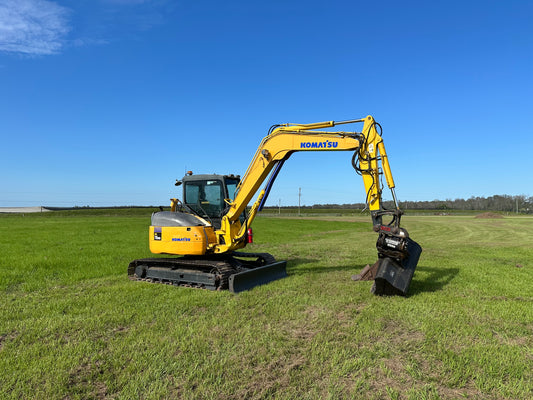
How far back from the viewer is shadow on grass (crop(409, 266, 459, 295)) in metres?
8.68

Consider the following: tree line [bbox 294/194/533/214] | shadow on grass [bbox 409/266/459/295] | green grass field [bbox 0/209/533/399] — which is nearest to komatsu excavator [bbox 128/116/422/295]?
green grass field [bbox 0/209/533/399]

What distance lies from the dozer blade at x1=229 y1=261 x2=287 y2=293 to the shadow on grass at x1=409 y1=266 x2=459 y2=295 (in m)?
3.43

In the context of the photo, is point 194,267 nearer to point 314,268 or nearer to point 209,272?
point 209,272

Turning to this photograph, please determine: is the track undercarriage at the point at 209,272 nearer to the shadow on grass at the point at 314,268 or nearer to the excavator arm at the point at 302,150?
the excavator arm at the point at 302,150

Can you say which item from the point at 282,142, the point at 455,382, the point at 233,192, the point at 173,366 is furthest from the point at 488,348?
the point at 233,192

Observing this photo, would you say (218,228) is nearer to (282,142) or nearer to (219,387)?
(282,142)

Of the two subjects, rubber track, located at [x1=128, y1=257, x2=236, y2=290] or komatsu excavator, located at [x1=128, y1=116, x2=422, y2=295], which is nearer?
komatsu excavator, located at [x1=128, y1=116, x2=422, y2=295]

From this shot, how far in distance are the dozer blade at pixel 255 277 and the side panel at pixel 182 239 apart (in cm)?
141

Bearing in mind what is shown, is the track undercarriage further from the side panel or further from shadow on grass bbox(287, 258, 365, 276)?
shadow on grass bbox(287, 258, 365, 276)

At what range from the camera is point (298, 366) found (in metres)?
4.54

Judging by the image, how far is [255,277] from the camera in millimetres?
9000

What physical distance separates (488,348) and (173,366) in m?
4.36

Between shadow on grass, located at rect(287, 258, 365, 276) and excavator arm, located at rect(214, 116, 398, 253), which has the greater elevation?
excavator arm, located at rect(214, 116, 398, 253)

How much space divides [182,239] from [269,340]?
15.7ft
